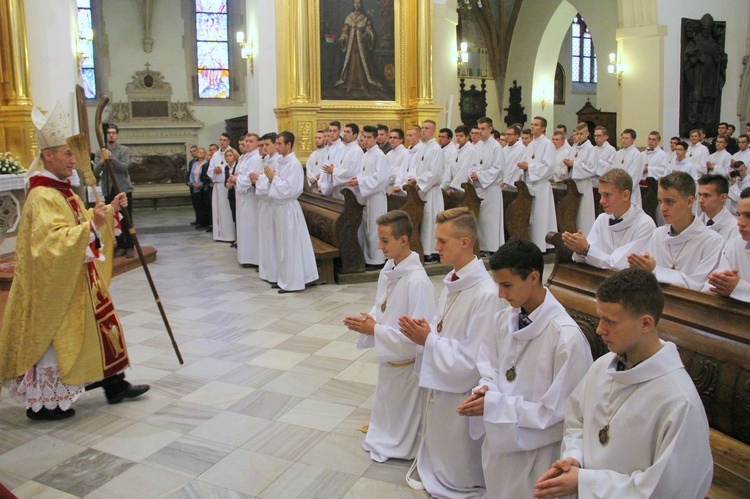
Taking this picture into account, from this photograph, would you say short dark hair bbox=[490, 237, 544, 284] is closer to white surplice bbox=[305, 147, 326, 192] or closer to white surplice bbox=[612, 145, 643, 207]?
white surplice bbox=[305, 147, 326, 192]

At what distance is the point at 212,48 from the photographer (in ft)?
61.2

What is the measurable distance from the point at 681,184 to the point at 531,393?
1.84m

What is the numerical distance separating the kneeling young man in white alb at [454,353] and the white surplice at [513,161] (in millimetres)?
7196

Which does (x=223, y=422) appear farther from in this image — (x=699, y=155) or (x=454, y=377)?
(x=699, y=155)

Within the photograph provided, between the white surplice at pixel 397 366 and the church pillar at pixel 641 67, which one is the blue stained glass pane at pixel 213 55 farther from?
the white surplice at pixel 397 366

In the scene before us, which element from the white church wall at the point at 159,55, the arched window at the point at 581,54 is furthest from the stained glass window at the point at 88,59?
the arched window at the point at 581,54

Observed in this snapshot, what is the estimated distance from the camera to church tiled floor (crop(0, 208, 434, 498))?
3467 mm

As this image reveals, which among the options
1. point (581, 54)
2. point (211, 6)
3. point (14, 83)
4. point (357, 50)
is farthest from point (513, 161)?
point (581, 54)

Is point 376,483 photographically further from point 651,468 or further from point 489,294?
point 651,468

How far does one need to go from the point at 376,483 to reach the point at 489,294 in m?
1.18

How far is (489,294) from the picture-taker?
10.00 feet

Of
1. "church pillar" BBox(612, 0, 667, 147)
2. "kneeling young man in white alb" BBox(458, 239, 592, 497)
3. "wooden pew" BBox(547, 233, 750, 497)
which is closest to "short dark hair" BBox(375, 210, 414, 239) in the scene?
"kneeling young man in white alb" BBox(458, 239, 592, 497)

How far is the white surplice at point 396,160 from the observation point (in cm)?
971

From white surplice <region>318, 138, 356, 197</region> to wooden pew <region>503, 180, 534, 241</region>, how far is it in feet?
8.32
